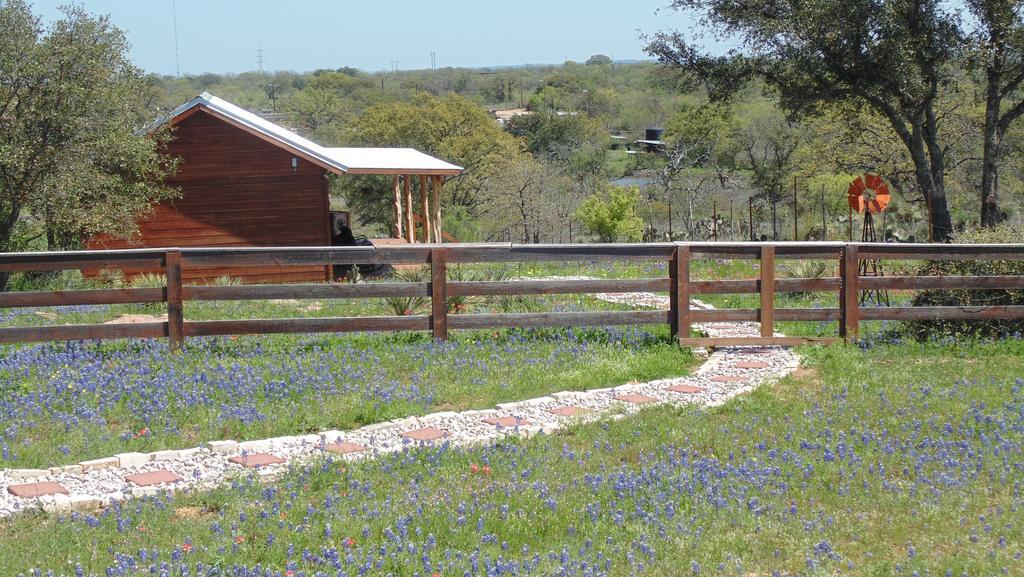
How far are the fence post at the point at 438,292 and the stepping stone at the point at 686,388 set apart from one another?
8.66ft

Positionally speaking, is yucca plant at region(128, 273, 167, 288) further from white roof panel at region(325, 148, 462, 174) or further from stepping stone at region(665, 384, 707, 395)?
stepping stone at region(665, 384, 707, 395)

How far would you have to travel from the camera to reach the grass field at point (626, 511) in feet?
15.4

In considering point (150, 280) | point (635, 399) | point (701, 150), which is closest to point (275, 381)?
point (635, 399)

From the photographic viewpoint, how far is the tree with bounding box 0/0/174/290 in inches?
740

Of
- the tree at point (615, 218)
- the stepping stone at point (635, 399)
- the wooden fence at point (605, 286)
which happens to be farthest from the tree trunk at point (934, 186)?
the tree at point (615, 218)

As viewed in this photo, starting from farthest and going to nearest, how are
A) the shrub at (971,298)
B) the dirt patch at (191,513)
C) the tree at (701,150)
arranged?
1. the tree at (701,150)
2. the shrub at (971,298)
3. the dirt patch at (191,513)

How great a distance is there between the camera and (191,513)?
5430 millimetres

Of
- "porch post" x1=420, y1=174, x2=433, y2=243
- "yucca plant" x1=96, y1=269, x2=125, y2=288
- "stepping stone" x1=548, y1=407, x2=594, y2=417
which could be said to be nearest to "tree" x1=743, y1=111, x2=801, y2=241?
"porch post" x1=420, y1=174, x2=433, y2=243

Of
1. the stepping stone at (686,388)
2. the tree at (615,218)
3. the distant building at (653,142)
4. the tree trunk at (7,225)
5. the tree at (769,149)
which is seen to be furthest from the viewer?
the distant building at (653,142)

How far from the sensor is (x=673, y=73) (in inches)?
920

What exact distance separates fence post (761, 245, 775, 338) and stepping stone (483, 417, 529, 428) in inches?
154

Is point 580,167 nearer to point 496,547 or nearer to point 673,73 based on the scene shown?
point 673,73

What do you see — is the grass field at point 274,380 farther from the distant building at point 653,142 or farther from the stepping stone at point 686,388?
the distant building at point 653,142

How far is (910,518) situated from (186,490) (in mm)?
4168
